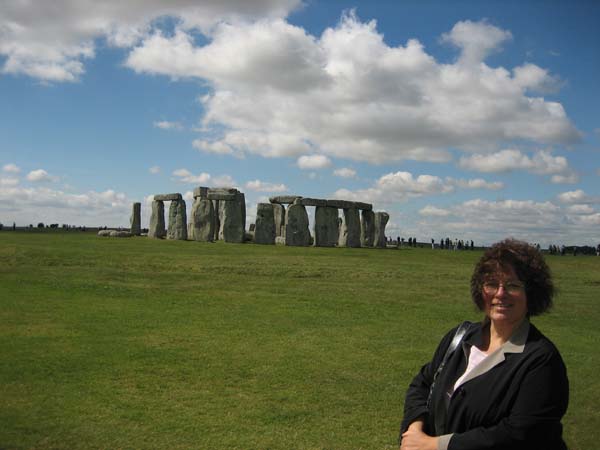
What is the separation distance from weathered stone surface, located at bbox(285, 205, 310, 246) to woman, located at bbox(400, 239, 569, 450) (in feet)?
102

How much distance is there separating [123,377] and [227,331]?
3.27 meters

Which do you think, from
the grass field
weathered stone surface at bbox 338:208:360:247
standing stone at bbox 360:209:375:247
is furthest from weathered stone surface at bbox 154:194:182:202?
the grass field

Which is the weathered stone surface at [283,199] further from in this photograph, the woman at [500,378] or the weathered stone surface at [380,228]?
the woman at [500,378]

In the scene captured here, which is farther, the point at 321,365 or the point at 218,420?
the point at 321,365

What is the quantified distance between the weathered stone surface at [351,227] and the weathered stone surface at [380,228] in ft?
7.37

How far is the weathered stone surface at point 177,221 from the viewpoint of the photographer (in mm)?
36250

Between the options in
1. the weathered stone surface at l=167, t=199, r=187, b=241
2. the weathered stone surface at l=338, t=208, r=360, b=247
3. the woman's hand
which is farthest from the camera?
the weathered stone surface at l=338, t=208, r=360, b=247

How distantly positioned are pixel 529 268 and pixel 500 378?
0.66 m

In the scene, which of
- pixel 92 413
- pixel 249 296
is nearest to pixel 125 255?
pixel 249 296

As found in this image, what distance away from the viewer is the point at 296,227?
115 ft

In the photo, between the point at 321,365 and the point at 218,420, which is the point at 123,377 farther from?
the point at 321,365

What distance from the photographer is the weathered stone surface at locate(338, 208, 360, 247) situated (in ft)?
124

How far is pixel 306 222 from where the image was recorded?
35469mm

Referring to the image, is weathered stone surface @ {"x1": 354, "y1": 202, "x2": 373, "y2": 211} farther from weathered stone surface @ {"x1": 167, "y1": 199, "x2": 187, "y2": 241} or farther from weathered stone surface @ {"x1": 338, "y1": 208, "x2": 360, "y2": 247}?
weathered stone surface @ {"x1": 167, "y1": 199, "x2": 187, "y2": 241}
